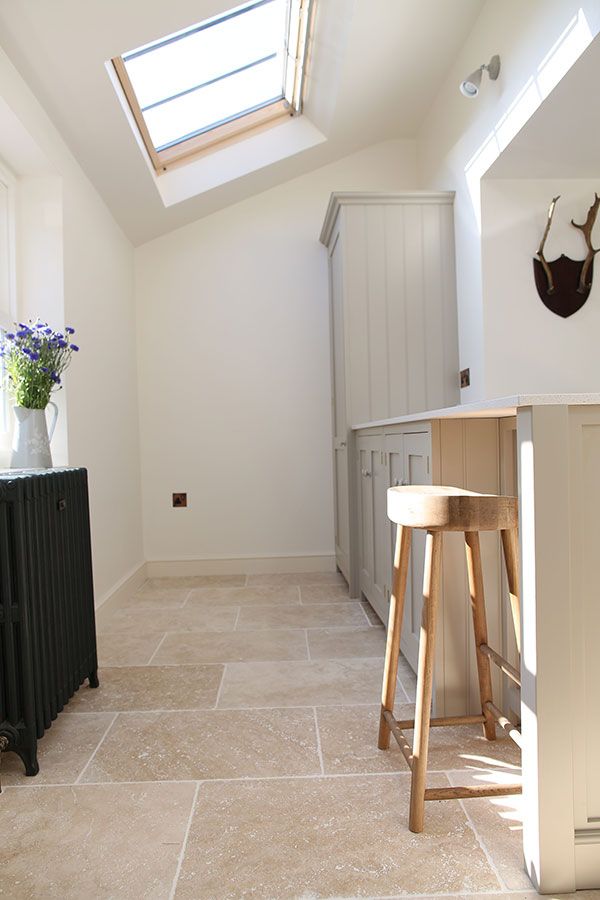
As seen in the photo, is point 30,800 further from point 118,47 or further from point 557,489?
point 118,47

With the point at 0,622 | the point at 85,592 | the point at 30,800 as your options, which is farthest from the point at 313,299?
the point at 30,800

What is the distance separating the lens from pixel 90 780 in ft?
5.16

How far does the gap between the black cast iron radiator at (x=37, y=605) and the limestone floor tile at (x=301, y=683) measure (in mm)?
522

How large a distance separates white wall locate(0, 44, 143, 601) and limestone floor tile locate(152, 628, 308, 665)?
59 cm

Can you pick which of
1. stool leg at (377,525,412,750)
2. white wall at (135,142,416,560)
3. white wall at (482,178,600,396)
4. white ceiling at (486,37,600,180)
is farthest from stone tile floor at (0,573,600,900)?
white ceiling at (486,37,600,180)

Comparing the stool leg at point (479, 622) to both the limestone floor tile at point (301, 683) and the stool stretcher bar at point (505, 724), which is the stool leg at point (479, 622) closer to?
the stool stretcher bar at point (505, 724)

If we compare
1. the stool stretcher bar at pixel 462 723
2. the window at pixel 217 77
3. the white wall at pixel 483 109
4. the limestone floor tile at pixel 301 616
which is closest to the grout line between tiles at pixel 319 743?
the stool stretcher bar at pixel 462 723

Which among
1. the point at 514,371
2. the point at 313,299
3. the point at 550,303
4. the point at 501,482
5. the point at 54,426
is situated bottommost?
the point at 501,482

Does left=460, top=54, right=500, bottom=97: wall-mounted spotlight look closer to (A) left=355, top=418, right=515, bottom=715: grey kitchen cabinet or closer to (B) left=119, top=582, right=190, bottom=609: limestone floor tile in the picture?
(A) left=355, top=418, right=515, bottom=715: grey kitchen cabinet

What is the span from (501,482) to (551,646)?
723 mm

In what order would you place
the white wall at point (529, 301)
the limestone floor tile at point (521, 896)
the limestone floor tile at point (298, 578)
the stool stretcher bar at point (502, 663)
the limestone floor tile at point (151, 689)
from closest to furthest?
the limestone floor tile at point (521, 896) → the stool stretcher bar at point (502, 663) → the limestone floor tile at point (151, 689) → the white wall at point (529, 301) → the limestone floor tile at point (298, 578)

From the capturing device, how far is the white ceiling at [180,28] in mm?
2119

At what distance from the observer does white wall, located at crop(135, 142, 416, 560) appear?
4.08m

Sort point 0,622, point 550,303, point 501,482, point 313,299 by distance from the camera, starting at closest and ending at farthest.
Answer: point 0,622
point 501,482
point 550,303
point 313,299
